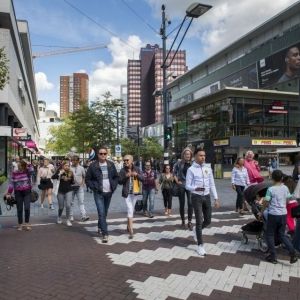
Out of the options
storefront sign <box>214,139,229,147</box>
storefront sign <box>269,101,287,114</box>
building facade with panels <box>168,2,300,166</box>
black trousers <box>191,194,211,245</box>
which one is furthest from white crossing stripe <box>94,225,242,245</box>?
→ storefront sign <box>269,101,287,114</box>

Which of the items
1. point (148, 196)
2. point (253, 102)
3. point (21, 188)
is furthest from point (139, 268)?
point (253, 102)

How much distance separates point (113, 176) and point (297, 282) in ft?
13.9

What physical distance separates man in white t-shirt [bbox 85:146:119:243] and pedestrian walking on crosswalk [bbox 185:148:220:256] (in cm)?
182

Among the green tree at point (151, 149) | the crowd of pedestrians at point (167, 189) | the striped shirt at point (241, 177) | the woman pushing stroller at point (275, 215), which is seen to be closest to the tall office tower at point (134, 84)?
the green tree at point (151, 149)

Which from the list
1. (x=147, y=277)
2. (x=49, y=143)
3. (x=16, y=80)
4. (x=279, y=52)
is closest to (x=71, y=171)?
(x=147, y=277)

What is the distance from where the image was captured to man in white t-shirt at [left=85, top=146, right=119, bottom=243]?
27.8ft

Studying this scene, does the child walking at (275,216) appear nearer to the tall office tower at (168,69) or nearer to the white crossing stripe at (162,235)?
the white crossing stripe at (162,235)

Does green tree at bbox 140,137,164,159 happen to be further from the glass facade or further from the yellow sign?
the yellow sign

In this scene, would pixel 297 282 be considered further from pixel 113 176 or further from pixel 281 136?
pixel 281 136

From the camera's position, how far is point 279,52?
174 feet

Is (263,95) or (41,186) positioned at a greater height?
(263,95)

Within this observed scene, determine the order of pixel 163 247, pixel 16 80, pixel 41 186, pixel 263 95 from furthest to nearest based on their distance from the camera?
pixel 263 95 → pixel 16 80 → pixel 41 186 → pixel 163 247

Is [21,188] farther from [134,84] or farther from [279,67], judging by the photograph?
[134,84]

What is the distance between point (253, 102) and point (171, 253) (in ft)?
131
